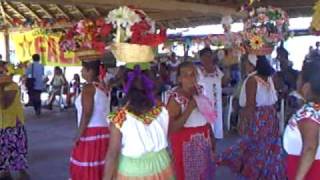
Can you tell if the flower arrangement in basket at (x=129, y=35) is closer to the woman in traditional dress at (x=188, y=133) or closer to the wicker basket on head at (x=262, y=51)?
the woman in traditional dress at (x=188, y=133)

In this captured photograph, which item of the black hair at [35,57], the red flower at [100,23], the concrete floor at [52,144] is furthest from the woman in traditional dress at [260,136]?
the black hair at [35,57]

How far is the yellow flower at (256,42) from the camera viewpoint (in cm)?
581

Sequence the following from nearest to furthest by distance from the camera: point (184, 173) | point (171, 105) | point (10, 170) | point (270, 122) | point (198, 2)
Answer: point (171, 105)
point (184, 173)
point (270, 122)
point (10, 170)
point (198, 2)

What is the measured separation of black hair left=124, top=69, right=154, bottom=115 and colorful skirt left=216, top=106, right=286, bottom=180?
2.34 m

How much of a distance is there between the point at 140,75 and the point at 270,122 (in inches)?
98.1

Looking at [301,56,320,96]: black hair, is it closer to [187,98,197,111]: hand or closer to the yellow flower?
[187,98,197,111]: hand

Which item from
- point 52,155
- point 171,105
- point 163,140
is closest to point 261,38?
point 171,105

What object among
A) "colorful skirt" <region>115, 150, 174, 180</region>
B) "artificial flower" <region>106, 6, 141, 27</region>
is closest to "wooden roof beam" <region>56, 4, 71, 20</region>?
"artificial flower" <region>106, 6, 141, 27</region>

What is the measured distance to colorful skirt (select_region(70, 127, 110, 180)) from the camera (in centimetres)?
493

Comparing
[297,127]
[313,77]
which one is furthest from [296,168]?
[313,77]

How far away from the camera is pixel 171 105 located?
178 inches

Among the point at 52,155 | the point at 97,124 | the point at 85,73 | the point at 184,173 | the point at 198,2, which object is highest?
the point at 198,2

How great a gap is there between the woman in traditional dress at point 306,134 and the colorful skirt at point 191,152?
4.28 ft

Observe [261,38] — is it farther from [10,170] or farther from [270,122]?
[10,170]
